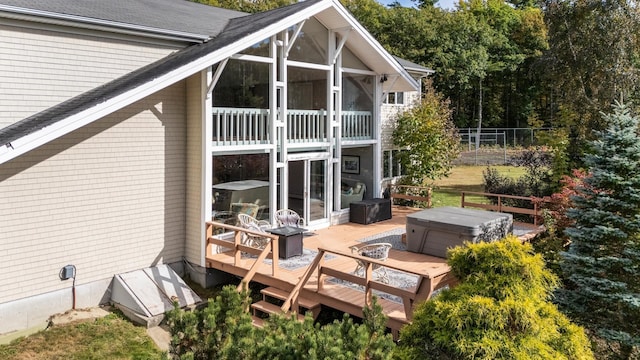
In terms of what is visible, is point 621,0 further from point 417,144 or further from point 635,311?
point 635,311

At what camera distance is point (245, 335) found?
4387 millimetres

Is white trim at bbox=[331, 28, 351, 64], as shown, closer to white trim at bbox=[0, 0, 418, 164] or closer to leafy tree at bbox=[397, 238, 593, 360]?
white trim at bbox=[0, 0, 418, 164]

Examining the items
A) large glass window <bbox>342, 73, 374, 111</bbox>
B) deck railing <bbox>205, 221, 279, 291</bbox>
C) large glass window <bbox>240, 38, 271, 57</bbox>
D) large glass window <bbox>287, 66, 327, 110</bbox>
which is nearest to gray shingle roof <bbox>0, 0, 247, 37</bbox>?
large glass window <bbox>240, 38, 271, 57</bbox>

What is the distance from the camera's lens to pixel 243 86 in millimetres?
11328

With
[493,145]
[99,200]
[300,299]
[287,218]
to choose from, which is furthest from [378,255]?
[493,145]

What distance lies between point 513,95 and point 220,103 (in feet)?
146

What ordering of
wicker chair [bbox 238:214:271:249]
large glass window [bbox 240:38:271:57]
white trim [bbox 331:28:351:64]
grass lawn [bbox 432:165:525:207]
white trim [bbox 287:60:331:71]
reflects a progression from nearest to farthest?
wicker chair [bbox 238:214:271:249] < large glass window [bbox 240:38:271:57] < white trim [bbox 287:60:331:71] < white trim [bbox 331:28:351:64] < grass lawn [bbox 432:165:525:207]

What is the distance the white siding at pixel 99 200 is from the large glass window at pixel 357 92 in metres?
5.58

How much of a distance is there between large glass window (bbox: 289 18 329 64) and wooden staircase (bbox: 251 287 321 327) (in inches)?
255

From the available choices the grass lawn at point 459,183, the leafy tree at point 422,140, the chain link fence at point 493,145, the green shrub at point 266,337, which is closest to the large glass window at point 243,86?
the leafy tree at point 422,140

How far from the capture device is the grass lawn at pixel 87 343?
7.48 m

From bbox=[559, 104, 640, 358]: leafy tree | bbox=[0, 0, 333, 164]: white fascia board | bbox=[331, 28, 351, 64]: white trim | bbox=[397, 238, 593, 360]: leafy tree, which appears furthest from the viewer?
bbox=[331, 28, 351, 64]: white trim

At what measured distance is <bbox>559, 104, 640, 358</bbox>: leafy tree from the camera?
733cm

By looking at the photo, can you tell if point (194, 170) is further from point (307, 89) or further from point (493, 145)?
point (493, 145)
